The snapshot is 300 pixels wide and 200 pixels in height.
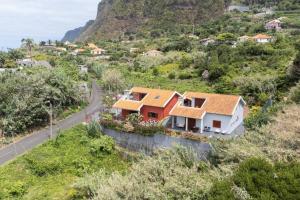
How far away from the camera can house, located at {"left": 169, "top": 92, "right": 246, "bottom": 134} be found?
28.9m

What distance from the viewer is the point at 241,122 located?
1223 inches

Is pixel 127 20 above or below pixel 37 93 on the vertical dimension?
above

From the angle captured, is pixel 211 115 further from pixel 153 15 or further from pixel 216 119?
pixel 153 15

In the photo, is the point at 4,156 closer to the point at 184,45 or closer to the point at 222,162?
the point at 222,162

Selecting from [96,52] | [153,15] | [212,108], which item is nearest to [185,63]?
[212,108]

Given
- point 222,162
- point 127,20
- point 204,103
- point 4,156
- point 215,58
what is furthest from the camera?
point 127,20

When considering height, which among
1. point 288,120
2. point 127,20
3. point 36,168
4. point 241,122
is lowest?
point 36,168

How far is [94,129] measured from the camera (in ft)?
99.5

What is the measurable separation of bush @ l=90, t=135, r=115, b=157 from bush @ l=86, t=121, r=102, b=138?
114 centimetres

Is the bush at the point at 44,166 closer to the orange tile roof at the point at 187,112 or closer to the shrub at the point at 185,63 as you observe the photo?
the orange tile roof at the point at 187,112

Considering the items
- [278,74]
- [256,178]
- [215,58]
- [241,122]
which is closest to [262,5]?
[215,58]

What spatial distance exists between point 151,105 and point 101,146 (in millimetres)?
5443

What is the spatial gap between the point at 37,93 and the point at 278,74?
24112mm

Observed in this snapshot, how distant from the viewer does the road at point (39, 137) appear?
2812 cm
